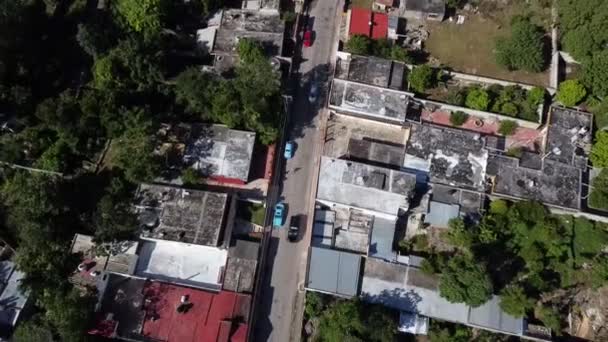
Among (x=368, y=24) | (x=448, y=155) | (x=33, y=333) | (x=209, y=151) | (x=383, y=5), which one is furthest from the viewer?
(x=383, y=5)

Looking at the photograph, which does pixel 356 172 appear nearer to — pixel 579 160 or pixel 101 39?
pixel 579 160

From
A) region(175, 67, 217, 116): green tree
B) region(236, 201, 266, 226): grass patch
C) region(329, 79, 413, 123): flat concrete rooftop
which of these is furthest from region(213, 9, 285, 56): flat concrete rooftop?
region(236, 201, 266, 226): grass patch

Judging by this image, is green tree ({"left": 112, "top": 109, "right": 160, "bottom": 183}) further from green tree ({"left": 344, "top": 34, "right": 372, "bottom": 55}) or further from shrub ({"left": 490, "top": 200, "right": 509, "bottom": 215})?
shrub ({"left": 490, "top": 200, "right": 509, "bottom": 215})

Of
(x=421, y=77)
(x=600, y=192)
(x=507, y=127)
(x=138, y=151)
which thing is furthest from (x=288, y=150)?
(x=600, y=192)

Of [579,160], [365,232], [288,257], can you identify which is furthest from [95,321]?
[579,160]

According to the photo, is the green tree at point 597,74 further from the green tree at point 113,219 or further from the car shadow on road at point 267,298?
the green tree at point 113,219

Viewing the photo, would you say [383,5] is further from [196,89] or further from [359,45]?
[196,89]

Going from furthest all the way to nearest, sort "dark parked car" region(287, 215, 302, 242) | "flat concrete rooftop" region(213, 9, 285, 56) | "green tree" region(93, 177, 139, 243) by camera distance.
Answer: "flat concrete rooftop" region(213, 9, 285, 56) < "dark parked car" region(287, 215, 302, 242) < "green tree" region(93, 177, 139, 243)
